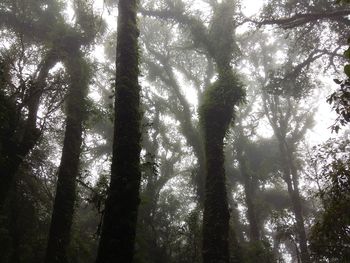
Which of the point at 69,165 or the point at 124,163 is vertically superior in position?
the point at 69,165

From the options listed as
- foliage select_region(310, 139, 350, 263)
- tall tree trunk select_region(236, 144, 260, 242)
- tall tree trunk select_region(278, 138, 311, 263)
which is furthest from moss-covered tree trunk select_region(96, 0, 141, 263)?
tall tree trunk select_region(236, 144, 260, 242)

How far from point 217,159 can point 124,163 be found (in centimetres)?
805

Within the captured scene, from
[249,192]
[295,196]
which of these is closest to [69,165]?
[295,196]

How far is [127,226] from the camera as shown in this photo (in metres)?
5.01

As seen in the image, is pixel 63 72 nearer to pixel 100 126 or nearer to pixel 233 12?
pixel 233 12

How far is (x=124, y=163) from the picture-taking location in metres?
5.53

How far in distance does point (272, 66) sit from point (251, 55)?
2303mm

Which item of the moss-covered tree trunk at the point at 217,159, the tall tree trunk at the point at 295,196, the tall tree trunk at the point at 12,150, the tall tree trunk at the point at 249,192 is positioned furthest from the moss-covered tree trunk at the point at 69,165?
the tall tree trunk at the point at 249,192

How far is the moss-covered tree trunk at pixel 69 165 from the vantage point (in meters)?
10.8

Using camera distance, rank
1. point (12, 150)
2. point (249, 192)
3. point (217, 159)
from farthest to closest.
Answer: point (249, 192) < point (217, 159) < point (12, 150)

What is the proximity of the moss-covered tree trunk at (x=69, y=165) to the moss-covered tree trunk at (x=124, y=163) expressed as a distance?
6348 millimetres

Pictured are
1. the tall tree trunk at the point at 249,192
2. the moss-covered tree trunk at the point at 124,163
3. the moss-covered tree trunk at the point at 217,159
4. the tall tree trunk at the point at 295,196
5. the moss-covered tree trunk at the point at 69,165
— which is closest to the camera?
the moss-covered tree trunk at the point at 124,163

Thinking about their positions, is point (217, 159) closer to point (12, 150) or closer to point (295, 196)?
point (12, 150)

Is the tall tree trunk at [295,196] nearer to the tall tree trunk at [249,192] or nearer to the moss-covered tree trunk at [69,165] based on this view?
the tall tree trunk at [249,192]
